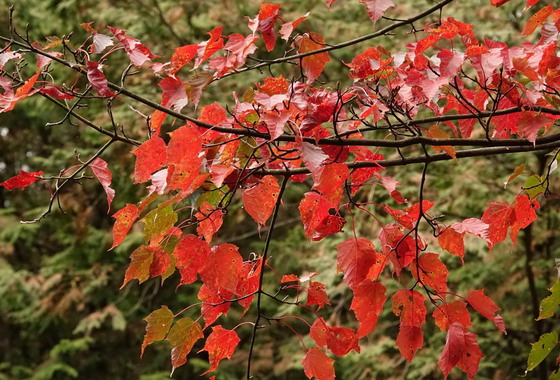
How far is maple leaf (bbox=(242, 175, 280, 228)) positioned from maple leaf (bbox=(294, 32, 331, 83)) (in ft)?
0.76

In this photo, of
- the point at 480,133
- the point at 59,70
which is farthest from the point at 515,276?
the point at 59,70

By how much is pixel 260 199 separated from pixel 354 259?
0.78 feet

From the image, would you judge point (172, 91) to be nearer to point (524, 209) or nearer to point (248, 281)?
point (248, 281)

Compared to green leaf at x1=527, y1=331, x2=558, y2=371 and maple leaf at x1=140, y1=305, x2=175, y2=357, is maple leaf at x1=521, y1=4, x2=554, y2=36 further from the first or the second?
maple leaf at x1=140, y1=305, x2=175, y2=357

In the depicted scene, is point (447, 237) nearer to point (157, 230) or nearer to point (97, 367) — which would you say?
point (157, 230)

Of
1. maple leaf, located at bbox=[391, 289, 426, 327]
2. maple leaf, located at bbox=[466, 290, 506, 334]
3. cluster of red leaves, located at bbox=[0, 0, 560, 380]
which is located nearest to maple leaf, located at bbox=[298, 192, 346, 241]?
cluster of red leaves, located at bbox=[0, 0, 560, 380]

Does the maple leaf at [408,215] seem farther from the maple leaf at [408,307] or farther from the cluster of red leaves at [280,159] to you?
the maple leaf at [408,307]

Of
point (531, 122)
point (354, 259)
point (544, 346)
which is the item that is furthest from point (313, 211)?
point (544, 346)

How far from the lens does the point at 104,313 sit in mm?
6340

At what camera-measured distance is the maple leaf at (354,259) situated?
1.34 metres

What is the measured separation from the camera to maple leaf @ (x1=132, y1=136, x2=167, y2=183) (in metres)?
1.20

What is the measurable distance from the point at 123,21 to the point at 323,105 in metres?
4.48

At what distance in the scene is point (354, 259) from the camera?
134cm

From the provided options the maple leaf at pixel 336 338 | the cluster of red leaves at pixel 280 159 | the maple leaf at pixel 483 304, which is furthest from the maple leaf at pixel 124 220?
the maple leaf at pixel 483 304
